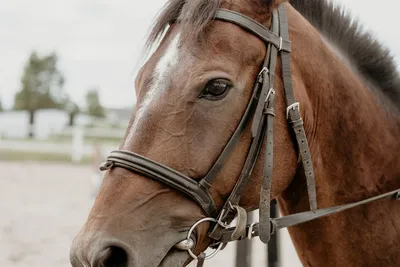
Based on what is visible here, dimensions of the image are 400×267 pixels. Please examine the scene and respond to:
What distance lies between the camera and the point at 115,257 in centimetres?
182

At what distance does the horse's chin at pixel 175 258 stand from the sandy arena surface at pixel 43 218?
5175 millimetres

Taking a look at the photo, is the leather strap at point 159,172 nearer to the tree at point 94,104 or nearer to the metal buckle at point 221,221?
the metal buckle at point 221,221

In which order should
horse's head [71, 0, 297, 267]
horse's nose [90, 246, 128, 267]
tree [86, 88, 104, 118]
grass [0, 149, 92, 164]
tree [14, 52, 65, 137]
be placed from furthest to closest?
tree [86, 88, 104, 118]
tree [14, 52, 65, 137]
grass [0, 149, 92, 164]
horse's head [71, 0, 297, 267]
horse's nose [90, 246, 128, 267]

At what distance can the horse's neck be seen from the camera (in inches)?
98.7

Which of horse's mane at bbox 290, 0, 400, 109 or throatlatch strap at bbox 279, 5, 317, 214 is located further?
horse's mane at bbox 290, 0, 400, 109

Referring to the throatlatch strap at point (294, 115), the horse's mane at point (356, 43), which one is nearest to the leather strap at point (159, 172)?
the throatlatch strap at point (294, 115)

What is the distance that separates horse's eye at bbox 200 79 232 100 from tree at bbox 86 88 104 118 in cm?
5824

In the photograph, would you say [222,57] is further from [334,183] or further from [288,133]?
[334,183]

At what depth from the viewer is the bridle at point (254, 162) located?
1.94 meters

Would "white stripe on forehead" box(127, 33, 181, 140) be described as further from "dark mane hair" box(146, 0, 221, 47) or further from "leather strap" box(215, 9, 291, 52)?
"leather strap" box(215, 9, 291, 52)

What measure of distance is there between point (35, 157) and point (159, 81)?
20042mm

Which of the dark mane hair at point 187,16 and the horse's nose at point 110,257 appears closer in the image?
the horse's nose at point 110,257

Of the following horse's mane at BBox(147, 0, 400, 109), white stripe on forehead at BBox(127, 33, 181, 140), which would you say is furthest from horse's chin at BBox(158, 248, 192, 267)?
horse's mane at BBox(147, 0, 400, 109)

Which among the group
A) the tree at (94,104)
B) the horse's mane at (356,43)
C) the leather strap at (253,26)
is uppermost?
the tree at (94,104)
